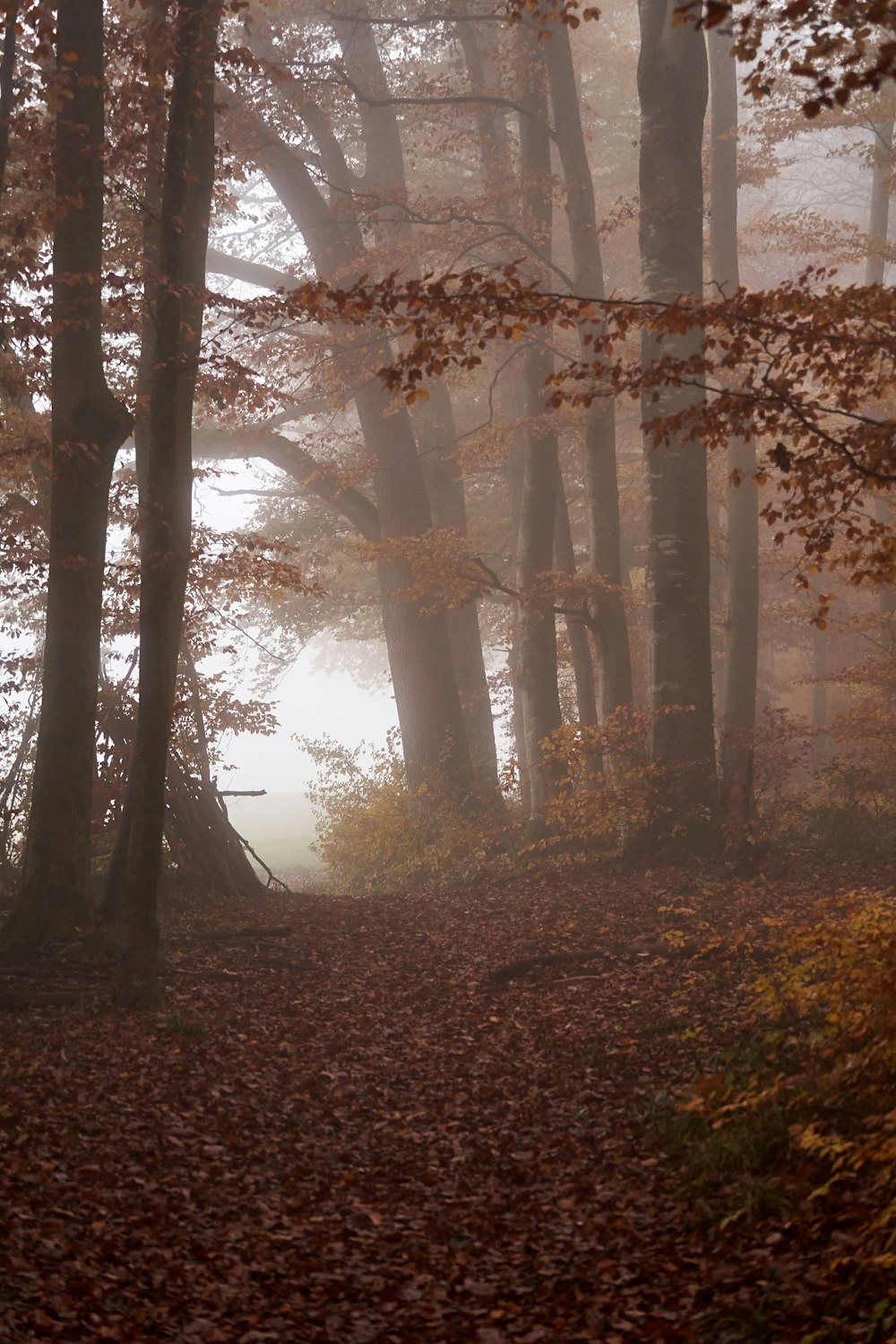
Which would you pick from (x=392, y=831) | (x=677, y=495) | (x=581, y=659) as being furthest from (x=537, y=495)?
(x=392, y=831)

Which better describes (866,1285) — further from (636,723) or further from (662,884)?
(636,723)

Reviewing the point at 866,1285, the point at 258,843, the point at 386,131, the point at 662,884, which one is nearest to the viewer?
the point at 866,1285

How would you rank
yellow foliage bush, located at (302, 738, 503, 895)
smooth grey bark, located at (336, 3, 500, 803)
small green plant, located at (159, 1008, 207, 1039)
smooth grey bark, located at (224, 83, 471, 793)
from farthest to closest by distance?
smooth grey bark, located at (336, 3, 500, 803), smooth grey bark, located at (224, 83, 471, 793), yellow foliage bush, located at (302, 738, 503, 895), small green plant, located at (159, 1008, 207, 1039)

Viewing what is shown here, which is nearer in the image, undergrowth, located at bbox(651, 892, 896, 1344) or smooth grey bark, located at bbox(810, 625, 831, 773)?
undergrowth, located at bbox(651, 892, 896, 1344)

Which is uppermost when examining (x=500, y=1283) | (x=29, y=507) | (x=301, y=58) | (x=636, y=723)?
(x=301, y=58)

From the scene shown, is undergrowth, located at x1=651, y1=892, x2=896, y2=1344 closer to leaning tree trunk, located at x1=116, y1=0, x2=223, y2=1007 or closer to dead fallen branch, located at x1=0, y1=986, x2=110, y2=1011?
leaning tree trunk, located at x1=116, y1=0, x2=223, y2=1007

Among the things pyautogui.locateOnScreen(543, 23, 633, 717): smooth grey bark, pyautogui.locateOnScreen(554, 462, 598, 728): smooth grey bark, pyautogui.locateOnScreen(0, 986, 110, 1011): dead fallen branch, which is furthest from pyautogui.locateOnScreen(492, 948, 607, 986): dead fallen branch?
pyautogui.locateOnScreen(554, 462, 598, 728): smooth grey bark

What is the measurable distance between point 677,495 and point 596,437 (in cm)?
277

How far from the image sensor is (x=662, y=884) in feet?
37.7

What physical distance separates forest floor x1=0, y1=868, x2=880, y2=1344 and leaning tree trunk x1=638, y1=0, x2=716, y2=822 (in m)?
2.34

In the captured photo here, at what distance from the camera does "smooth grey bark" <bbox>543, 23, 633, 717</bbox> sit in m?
14.5

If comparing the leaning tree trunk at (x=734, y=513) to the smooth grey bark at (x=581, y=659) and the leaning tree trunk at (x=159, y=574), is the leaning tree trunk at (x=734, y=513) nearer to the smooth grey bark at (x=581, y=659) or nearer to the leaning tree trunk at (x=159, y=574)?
the smooth grey bark at (x=581, y=659)

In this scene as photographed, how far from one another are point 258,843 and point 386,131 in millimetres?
26868

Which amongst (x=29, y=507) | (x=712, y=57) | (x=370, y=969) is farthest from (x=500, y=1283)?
(x=712, y=57)
